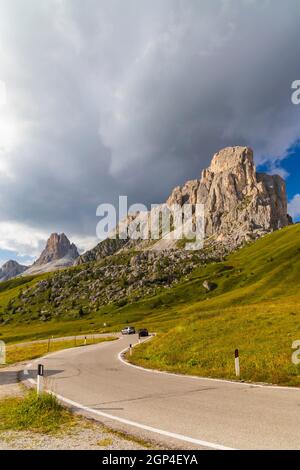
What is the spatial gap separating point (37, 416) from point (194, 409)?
459 cm

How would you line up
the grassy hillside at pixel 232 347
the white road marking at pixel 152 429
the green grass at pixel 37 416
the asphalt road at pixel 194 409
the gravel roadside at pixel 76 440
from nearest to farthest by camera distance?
the white road marking at pixel 152 429 < the gravel roadside at pixel 76 440 < the asphalt road at pixel 194 409 < the green grass at pixel 37 416 < the grassy hillside at pixel 232 347

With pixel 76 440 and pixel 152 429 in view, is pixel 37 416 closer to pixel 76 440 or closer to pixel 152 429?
pixel 76 440

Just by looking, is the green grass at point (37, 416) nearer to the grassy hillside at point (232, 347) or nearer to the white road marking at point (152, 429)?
the white road marking at point (152, 429)

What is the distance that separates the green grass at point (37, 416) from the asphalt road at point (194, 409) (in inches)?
42.3

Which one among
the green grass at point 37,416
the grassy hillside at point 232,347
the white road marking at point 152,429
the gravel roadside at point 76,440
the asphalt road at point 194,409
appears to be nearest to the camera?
the white road marking at point 152,429

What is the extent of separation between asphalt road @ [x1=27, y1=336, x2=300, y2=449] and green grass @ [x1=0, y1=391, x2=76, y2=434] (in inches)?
42.3

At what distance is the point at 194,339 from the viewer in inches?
1112

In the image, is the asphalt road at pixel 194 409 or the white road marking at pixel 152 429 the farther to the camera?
the asphalt road at pixel 194 409

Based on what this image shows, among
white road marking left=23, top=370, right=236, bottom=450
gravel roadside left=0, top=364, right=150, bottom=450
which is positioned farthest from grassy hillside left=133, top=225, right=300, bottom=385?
gravel roadside left=0, top=364, right=150, bottom=450

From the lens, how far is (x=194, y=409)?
452 inches

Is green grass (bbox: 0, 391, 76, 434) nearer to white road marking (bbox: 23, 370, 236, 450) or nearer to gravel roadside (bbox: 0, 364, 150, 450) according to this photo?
gravel roadside (bbox: 0, 364, 150, 450)

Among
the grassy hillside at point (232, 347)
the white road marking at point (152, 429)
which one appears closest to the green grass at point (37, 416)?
the white road marking at point (152, 429)

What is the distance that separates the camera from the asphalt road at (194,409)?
324 inches
